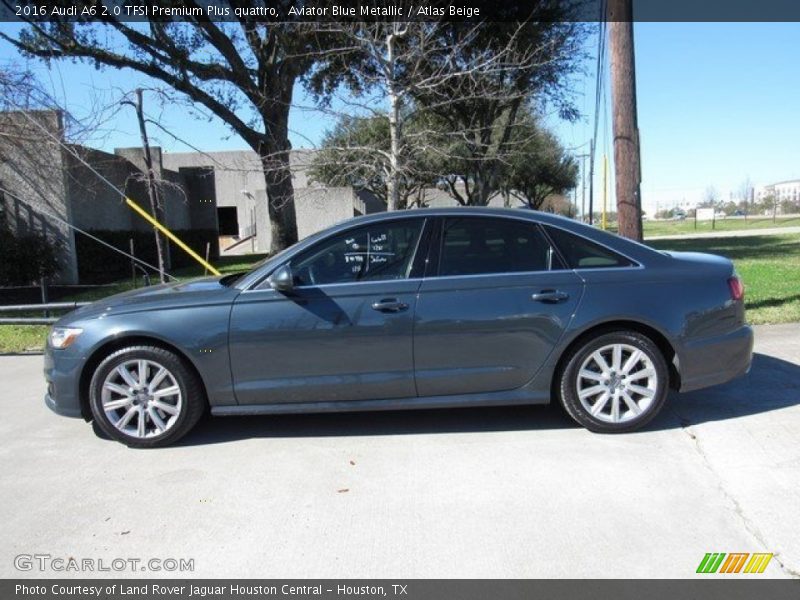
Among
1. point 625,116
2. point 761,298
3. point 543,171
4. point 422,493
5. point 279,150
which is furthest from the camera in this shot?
point 543,171

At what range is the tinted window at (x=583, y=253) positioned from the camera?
15.3ft

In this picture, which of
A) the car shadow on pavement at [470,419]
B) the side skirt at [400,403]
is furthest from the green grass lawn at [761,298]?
the side skirt at [400,403]

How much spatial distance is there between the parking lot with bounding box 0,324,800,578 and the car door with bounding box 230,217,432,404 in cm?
41

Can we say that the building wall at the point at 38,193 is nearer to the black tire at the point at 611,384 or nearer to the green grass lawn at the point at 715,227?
the black tire at the point at 611,384

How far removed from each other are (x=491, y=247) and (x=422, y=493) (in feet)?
6.06

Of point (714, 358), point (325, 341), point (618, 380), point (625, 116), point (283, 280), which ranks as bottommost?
point (618, 380)

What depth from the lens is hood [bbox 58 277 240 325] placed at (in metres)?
4.57

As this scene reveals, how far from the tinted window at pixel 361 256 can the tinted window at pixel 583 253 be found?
3.39 ft

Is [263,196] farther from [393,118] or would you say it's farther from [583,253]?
[583,253]

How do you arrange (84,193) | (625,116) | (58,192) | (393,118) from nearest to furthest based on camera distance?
(625,116) → (393,118) → (58,192) → (84,193)

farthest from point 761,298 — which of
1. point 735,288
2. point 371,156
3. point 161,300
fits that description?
point 161,300
